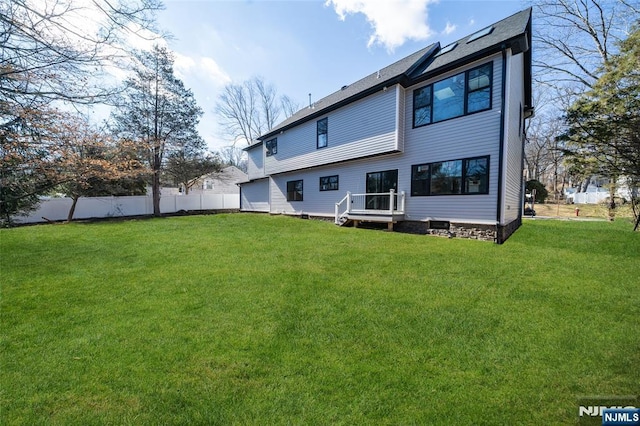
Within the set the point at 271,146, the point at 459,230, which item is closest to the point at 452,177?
the point at 459,230

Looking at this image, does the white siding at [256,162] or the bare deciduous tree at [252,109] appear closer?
the white siding at [256,162]

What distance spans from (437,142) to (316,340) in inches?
342

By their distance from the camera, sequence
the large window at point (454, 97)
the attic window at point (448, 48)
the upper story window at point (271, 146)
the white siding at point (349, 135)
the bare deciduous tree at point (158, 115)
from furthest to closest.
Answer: the bare deciduous tree at point (158, 115) → the upper story window at point (271, 146) → the white siding at point (349, 135) → the attic window at point (448, 48) → the large window at point (454, 97)

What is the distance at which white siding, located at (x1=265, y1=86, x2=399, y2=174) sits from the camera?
35.7 feet

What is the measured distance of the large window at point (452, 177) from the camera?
865 centimetres

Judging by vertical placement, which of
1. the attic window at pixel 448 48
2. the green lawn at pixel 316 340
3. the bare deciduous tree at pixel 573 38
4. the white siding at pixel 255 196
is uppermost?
the bare deciduous tree at pixel 573 38

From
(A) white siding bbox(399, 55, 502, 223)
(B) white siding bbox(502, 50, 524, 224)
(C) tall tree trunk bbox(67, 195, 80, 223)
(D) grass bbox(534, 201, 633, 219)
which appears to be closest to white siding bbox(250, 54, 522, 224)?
(A) white siding bbox(399, 55, 502, 223)

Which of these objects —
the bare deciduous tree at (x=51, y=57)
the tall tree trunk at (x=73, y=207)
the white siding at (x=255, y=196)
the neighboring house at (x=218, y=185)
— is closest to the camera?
the bare deciduous tree at (x=51, y=57)

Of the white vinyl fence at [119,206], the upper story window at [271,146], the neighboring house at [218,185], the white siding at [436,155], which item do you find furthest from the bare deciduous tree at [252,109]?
the white siding at [436,155]

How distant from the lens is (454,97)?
9250mm

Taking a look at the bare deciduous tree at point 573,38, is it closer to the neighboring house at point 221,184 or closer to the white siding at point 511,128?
the white siding at point 511,128

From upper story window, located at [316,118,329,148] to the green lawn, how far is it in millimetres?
9229

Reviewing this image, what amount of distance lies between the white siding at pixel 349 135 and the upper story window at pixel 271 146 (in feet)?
3.40

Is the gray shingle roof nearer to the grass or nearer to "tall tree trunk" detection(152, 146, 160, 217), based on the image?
the grass
